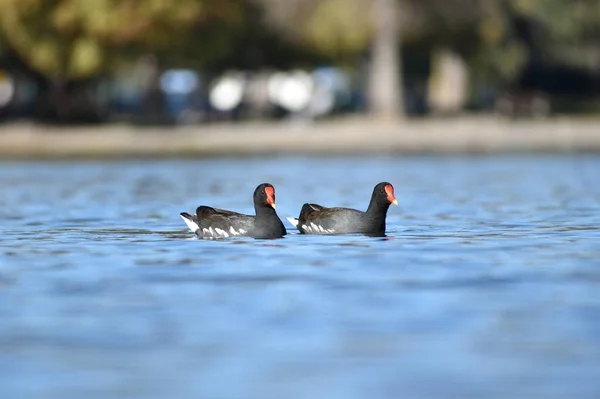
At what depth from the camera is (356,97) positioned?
127375 mm

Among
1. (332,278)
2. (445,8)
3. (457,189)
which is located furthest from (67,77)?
(332,278)

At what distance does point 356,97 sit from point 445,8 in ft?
174

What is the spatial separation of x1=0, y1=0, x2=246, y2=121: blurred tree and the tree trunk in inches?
299

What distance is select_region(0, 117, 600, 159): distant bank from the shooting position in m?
55.5

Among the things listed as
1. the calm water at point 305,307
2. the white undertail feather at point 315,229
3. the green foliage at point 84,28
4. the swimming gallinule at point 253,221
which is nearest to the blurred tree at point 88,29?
the green foliage at point 84,28

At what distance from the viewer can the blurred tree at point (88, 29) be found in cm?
6009

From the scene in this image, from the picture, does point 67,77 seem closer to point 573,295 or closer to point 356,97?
point 573,295

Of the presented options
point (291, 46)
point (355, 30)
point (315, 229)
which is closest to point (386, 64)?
point (355, 30)

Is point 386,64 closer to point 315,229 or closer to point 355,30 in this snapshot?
point 355,30

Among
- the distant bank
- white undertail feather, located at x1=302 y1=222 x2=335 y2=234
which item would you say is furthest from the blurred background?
white undertail feather, located at x1=302 y1=222 x2=335 y2=234

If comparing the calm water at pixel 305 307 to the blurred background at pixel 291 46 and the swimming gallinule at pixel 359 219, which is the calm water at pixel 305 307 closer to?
the swimming gallinule at pixel 359 219

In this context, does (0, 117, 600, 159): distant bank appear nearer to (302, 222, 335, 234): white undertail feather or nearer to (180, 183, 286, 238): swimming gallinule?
(302, 222, 335, 234): white undertail feather

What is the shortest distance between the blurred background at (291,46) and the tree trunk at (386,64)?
46mm

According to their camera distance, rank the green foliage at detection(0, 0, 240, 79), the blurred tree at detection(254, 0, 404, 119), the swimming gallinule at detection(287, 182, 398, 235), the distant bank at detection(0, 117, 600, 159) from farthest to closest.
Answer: the blurred tree at detection(254, 0, 404, 119)
the green foliage at detection(0, 0, 240, 79)
the distant bank at detection(0, 117, 600, 159)
the swimming gallinule at detection(287, 182, 398, 235)
